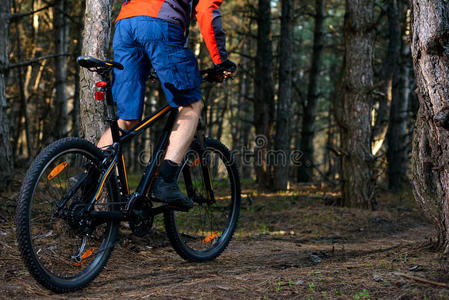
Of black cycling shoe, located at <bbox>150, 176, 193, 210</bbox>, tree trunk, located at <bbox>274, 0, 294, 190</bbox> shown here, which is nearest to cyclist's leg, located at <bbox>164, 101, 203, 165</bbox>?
black cycling shoe, located at <bbox>150, 176, 193, 210</bbox>

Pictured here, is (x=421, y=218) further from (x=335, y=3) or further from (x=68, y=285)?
(x=335, y=3)

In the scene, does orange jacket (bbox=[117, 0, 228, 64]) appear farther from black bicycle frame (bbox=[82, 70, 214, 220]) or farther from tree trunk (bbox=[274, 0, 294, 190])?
tree trunk (bbox=[274, 0, 294, 190])

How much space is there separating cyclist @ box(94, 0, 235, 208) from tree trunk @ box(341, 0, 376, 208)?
4.02 meters

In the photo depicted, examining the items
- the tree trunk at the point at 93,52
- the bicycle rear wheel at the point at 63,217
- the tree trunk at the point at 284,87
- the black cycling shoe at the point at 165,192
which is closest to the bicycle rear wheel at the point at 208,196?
the black cycling shoe at the point at 165,192

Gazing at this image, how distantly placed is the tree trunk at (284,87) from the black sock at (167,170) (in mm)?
6578

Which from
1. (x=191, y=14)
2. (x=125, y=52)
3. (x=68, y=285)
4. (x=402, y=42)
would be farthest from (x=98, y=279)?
(x=402, y=42)

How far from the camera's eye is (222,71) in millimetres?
Answer: 3537

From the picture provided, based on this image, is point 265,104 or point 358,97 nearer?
point 358,97

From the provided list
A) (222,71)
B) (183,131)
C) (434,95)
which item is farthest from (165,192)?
(434,95)

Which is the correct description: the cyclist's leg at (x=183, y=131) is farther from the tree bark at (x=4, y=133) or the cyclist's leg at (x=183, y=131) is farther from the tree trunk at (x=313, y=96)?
the tree trunk at (x=313, y=96)

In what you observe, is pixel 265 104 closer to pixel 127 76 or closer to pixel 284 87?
pixel 284 87

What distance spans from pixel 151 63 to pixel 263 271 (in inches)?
73.0

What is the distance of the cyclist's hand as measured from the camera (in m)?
3.48

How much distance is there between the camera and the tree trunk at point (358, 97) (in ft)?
22.6
